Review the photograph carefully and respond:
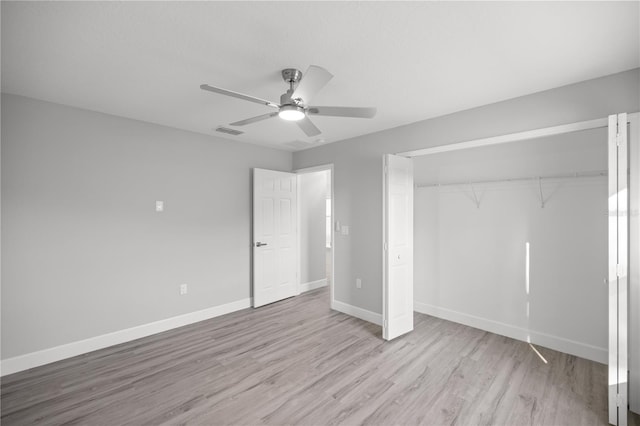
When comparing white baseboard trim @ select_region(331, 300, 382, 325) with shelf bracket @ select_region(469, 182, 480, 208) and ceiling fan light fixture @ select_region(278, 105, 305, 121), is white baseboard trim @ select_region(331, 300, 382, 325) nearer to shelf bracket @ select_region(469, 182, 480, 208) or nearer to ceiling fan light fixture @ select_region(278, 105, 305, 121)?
shelf bracket @ select_region(469, 182, 480, 208)

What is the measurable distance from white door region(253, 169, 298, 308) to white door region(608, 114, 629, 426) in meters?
3.94

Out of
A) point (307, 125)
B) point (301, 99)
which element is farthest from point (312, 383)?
point (301, 99)

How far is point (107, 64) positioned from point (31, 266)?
2.14 meters

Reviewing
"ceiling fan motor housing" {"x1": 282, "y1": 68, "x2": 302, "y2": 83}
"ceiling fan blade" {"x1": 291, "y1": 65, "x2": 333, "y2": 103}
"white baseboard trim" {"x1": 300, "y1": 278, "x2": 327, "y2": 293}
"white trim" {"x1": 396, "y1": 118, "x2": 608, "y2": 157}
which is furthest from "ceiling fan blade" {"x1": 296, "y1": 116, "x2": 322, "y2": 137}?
"white baseboard trim" {"x1": 300, "y1": 278, "x2": 327, "y2": 293}

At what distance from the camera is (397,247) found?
11.5 ft

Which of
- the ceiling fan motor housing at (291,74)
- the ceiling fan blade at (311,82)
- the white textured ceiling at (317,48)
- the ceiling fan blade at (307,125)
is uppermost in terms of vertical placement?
the white textured ceiling at (317,48)

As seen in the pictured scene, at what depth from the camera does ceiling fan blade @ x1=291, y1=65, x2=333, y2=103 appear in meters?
1.66

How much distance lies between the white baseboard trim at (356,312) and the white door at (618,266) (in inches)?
89.1

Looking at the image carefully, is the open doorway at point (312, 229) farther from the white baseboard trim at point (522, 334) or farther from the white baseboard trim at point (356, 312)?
the white baseboard trim at point (522, 334)

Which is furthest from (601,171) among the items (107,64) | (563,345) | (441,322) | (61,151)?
(61,151)

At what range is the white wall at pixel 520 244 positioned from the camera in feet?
9.55

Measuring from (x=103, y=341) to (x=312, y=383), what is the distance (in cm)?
245

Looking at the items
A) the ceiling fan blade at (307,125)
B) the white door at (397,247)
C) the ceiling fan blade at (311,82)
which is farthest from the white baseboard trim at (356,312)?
the ceiling fan blade at (311,82)

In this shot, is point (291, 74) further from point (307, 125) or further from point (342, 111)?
point (342, 111)
